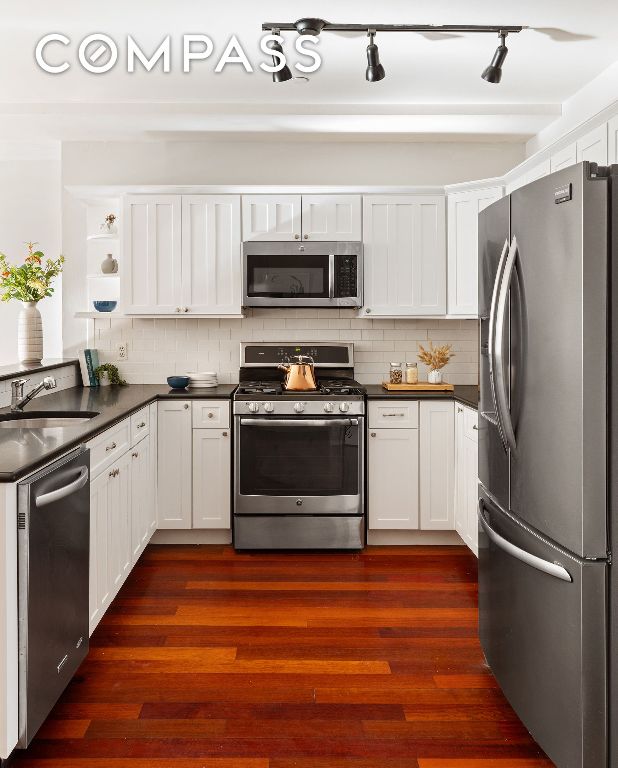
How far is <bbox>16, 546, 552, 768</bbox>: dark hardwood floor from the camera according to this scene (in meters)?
2.20

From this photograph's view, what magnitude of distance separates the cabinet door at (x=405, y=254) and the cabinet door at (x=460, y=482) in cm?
80

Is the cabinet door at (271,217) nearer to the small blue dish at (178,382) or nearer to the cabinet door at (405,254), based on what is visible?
the cabinet door at (405,254)

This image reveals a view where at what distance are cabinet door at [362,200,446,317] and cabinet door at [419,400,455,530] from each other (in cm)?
71

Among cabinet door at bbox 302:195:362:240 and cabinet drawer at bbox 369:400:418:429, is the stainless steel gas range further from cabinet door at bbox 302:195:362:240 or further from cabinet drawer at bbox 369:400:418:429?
cabinet door at bbox 302:195:362:240

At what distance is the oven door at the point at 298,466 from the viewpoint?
163 inches

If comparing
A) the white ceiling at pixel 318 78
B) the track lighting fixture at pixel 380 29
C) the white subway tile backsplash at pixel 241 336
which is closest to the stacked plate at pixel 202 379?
the white subway tile backsplash at pixel 241 336

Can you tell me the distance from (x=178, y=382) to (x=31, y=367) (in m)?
0.92

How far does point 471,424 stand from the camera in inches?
153

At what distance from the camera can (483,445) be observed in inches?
106

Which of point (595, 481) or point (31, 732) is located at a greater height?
point (595, 481)

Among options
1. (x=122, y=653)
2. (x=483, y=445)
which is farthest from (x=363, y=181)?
(x=122, y=653)

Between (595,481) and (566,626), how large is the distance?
44 centimetres

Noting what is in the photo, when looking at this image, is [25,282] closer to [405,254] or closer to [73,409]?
[73,409]

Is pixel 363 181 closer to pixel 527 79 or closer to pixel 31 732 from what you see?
pixel 527 79
